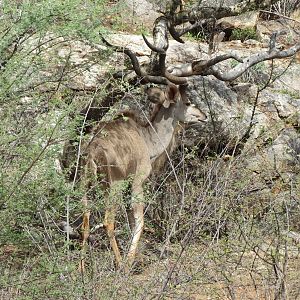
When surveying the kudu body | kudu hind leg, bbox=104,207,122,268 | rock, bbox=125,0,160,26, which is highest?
rock, bbox=125,0,160,26

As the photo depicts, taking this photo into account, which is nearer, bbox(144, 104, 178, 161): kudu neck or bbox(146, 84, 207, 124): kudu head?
bbox(146, 84, 207, 124): kudu head

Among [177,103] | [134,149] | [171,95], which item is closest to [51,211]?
[134,149]

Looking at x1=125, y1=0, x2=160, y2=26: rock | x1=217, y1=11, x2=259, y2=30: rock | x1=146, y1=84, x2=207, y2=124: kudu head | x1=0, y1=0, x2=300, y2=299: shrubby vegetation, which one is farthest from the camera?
x1=217, y1=11, x2=259, y2=30: rock

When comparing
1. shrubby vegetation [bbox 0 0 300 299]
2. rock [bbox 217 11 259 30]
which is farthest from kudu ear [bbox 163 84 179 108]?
rock [bbox 217 11 259 30]

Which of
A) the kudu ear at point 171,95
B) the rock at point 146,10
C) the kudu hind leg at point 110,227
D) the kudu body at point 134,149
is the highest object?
the rock at point 146,10

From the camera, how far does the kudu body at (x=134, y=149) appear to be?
677cm

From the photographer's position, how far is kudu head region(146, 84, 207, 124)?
8.20 metres

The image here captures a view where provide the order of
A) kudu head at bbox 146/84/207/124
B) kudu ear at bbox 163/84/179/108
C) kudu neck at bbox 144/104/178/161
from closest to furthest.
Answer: kudu head at bbox 146/84/207/124
kudu ear at bbox 163/84/179/108
kudu neck at bbox 144/104/178/161

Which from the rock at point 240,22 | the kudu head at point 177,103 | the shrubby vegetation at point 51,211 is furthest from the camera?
the rock at point 240,22

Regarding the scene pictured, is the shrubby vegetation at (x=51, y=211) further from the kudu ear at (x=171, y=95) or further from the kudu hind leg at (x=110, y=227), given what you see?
the kudu ear at (x=171, y=95)

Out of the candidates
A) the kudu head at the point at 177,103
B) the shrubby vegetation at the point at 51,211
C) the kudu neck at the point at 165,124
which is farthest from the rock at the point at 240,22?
the shrubby vegetation at the point at 51,211

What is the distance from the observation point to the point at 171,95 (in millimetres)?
8352

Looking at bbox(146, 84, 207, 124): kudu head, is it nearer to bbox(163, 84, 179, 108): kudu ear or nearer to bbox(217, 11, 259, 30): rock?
bbox(163, 84, 179, 108): kudu ear

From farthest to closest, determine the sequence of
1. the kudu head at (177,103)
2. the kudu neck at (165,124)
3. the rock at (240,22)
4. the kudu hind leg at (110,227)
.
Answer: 1. the rock at (240,22)
2. the kudu neck at (165,124)
3. the kudu head at (177,103)
4. the kudu hind leg at (110,227)
